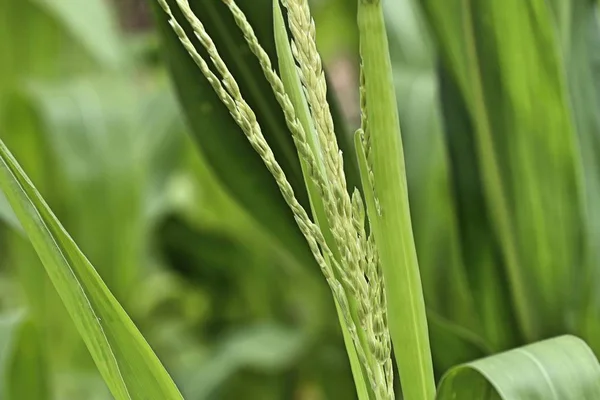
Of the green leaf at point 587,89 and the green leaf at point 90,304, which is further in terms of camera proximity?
the green leaf at point 587,89

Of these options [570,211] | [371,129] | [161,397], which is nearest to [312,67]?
[371,129]

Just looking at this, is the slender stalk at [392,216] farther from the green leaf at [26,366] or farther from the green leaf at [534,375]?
the green leaf at [26,366]

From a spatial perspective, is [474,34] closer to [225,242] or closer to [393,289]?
[393,289]

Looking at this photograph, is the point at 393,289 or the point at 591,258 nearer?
the point at 393,289

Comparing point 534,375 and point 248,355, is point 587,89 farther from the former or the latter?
A: point 248,355

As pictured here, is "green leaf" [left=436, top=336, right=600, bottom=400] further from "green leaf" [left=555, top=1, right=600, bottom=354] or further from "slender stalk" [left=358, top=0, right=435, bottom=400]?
"green leaf" [left=555, top=1, right=600, bottom=354]

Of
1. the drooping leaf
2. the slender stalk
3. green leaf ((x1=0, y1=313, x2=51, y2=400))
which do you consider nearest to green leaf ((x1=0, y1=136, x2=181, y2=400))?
the slender stalk

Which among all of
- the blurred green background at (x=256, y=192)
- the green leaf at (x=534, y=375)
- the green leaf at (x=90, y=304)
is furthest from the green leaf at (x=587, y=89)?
the green leaf at (x=90, y=304)
